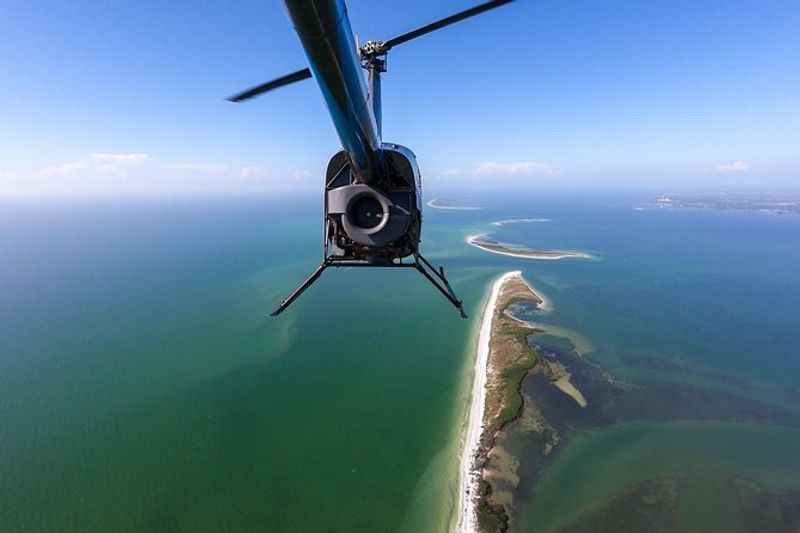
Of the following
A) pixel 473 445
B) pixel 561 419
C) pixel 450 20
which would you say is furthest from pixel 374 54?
pixel 561 419

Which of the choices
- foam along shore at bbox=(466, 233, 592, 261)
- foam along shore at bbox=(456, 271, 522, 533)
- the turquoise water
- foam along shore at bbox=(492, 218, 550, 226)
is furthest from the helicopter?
foam along shore at bbox=(492, 218, 550, 226)

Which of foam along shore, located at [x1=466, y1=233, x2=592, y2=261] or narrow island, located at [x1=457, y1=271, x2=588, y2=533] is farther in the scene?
foam along shore, located at [x1=466, y1=233, x2=592, y2=261]

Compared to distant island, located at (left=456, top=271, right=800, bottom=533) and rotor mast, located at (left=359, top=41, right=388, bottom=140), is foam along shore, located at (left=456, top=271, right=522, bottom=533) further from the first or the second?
rotor mast, located at (left=359, top=41, right=388, bottom=140)

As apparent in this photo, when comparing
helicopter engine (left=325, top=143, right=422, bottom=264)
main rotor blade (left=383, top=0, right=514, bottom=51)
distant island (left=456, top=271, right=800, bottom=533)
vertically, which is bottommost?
distant island (left=456, top=271, right=800, bottom=533)

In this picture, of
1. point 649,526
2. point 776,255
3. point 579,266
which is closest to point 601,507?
point 649,526

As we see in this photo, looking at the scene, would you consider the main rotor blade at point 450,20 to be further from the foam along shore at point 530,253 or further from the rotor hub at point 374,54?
the foam along shore at point 530,253

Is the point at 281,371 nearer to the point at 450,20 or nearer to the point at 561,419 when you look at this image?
the point at 561,419
